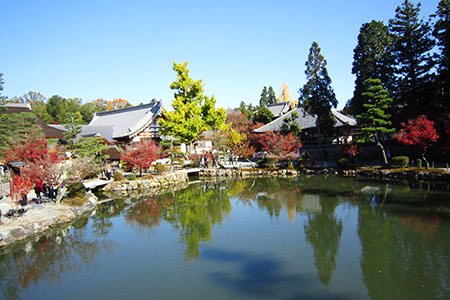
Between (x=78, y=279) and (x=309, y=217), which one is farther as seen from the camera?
(x=309, y=217)

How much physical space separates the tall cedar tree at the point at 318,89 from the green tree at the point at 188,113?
717 centimetres

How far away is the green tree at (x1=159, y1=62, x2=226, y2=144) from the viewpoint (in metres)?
23.5

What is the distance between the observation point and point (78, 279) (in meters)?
7.58

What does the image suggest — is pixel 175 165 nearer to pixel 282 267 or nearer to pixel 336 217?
pixel 336 217

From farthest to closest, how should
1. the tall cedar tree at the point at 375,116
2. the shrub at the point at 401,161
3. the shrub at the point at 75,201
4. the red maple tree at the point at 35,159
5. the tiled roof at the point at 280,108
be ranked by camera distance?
the tiled roof at the point at 280,108
the shrub at the point at 401,161
the tall cedar tree at the point at 375,116
the shrub at the point at 75,201
the red maple tree at the point at 35,159

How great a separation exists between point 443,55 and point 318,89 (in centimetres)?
812

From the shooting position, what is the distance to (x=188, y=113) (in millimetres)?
24062

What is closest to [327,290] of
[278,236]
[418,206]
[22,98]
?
[278,236]

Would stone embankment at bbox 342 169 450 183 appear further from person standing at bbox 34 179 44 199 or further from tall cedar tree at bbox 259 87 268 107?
tall cedar tree at bbox 259 87 268 107

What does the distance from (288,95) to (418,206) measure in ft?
152

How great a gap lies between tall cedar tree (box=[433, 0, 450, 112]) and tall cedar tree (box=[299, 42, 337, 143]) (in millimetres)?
7032

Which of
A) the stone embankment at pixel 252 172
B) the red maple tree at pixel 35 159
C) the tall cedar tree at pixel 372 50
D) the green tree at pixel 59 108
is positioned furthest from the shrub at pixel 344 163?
the green tree at pixel 59 108

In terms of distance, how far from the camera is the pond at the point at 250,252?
6730 millimetres

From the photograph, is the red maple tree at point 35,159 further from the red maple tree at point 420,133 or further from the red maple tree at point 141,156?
the red maple tree at point 420,133
